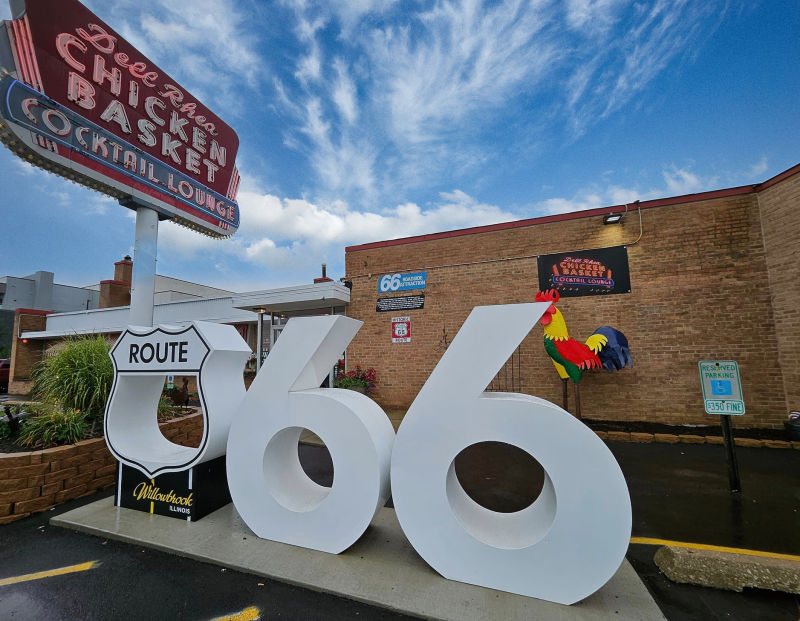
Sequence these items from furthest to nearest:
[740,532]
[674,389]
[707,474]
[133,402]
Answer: [674,389] < [707,474] < [133,402] < [740,532]

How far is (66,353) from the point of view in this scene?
5105mm

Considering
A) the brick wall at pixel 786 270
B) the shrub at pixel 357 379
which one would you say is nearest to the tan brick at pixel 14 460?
the shrub at pixel 357 379

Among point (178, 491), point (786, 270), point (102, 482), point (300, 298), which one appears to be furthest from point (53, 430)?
point (786, 270)

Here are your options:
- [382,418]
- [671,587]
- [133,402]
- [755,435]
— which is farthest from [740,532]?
[133,402]

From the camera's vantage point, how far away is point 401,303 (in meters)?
9.35

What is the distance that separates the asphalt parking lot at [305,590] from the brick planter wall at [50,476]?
0.49ft

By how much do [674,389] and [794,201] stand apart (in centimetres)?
416

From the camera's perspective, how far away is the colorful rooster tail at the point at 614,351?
684cm

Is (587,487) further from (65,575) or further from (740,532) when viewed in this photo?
(65,575)

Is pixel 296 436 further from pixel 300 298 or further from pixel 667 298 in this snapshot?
pixel 667 298

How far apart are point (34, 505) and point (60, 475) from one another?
33cm

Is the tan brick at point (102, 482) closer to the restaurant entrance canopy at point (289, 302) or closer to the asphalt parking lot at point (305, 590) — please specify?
the asphalt parking lot at point (305, 590)

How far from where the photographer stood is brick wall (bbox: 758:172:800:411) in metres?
6.33

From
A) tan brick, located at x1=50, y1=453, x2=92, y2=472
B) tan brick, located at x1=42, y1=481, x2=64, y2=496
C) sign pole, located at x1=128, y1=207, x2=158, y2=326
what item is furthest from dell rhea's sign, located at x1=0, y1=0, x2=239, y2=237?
tan brick, located at x1=42, y1=481, x2=64, y2=496
